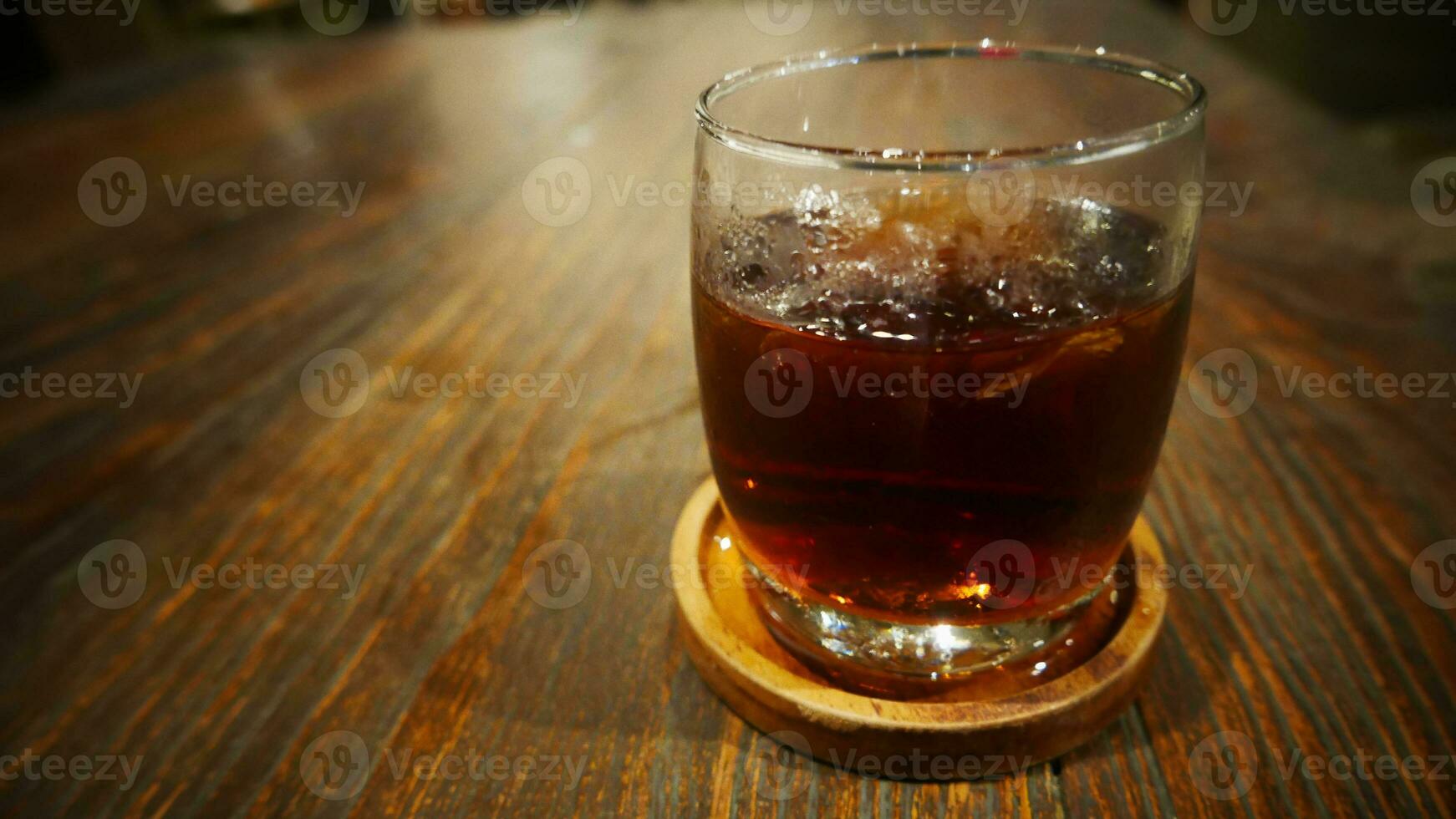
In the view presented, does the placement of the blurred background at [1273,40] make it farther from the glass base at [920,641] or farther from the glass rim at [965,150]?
the glass base at [920,641]

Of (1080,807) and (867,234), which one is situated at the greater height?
(867,234)

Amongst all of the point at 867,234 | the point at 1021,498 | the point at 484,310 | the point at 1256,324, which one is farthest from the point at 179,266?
the point at 1256,324

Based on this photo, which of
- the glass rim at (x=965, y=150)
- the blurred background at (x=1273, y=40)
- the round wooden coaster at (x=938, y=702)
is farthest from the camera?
the blurred background at (x=1273, y=40)

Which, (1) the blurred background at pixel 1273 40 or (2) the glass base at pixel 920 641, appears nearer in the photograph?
(2) the glass base at pixel 920 641

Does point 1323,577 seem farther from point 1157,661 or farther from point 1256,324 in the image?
point 1256,324

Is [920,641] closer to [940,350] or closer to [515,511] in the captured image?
[940,350]

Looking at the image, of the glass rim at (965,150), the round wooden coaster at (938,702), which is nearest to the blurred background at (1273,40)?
the glass rim at (965,150)

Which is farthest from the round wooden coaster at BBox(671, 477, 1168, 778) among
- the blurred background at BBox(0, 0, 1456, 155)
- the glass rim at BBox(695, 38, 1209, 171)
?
the blurred background at BBox(0, 0, 1456, 155)
